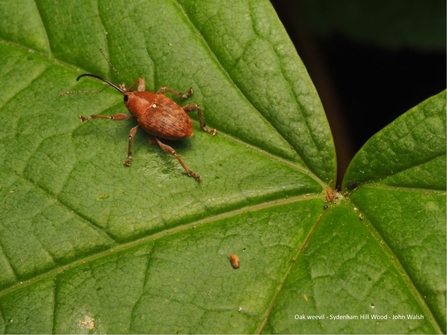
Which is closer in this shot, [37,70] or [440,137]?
[440,137]

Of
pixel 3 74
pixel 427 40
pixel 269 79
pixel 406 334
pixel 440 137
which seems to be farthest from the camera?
pixel 427 40

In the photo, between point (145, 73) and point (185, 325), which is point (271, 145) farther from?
point (185, 325)

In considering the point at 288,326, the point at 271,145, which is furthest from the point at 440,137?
the point at 288,326

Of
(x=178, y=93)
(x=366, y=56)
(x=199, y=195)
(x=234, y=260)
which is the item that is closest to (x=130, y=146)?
(x=178, y=93)

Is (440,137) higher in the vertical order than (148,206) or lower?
higher

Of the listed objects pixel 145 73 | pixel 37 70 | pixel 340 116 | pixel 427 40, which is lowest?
pixel 37 70

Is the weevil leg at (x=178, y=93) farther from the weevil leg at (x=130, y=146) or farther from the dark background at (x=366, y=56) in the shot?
the dark background at (x=366, y=56)

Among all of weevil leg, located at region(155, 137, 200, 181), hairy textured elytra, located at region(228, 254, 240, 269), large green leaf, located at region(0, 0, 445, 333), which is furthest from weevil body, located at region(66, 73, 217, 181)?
hairy textured elytra, located at region(228, 254, 240, 269)
